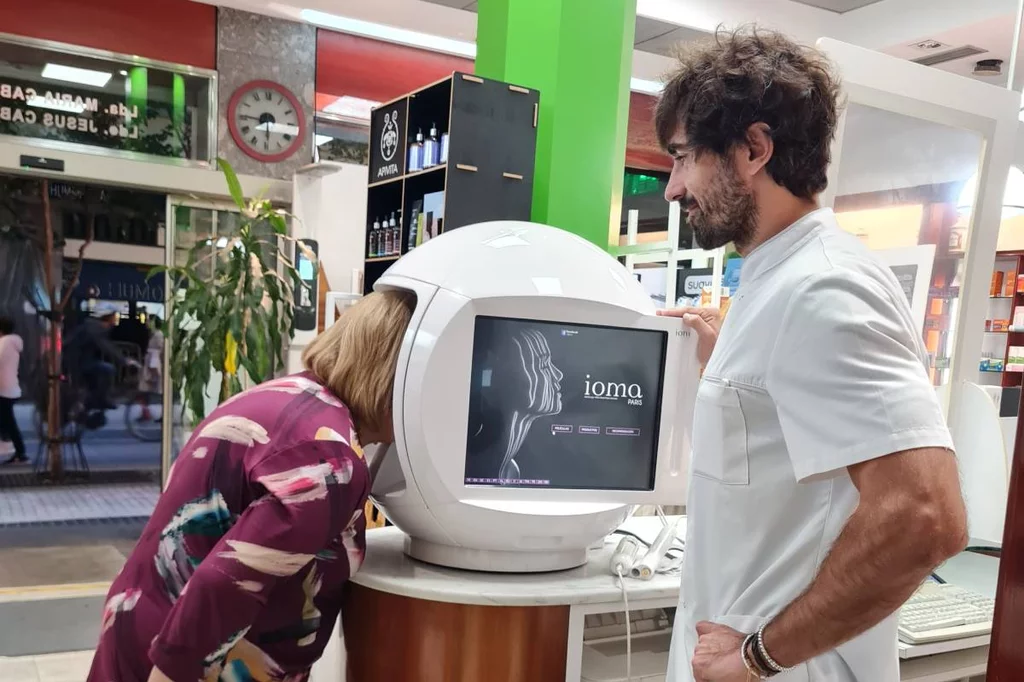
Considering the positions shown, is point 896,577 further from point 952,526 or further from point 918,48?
point 918,48

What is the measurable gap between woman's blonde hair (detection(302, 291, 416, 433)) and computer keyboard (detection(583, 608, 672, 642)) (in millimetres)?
628

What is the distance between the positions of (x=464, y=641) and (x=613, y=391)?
0.57m

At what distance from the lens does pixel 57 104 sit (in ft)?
17.5

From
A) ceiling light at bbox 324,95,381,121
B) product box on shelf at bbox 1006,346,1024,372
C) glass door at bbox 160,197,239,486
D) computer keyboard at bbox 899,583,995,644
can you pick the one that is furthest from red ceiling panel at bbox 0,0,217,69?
product box on shelf at bbox 1006,346,1024,372

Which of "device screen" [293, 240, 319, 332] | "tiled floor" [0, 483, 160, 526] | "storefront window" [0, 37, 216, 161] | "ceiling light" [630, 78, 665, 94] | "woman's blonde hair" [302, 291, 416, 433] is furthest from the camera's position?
"ceiling light" [630, 78, 665, 94]

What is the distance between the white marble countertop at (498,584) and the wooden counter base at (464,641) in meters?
0.02

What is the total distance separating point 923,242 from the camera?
8.00 ft

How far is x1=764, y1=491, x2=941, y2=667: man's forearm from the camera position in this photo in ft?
2.94

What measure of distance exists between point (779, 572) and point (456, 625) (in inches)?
25.8

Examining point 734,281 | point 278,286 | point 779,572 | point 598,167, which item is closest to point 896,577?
point 779,572

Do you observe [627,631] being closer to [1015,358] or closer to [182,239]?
[182,239]

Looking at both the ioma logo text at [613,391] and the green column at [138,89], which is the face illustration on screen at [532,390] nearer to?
the ioma logo text at [613,391]

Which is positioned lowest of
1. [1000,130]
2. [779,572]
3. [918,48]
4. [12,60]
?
[779,572]

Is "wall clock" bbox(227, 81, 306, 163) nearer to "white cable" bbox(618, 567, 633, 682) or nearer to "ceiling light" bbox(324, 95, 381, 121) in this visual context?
"ceiling light" bbox(324, 95, 381, 121)
